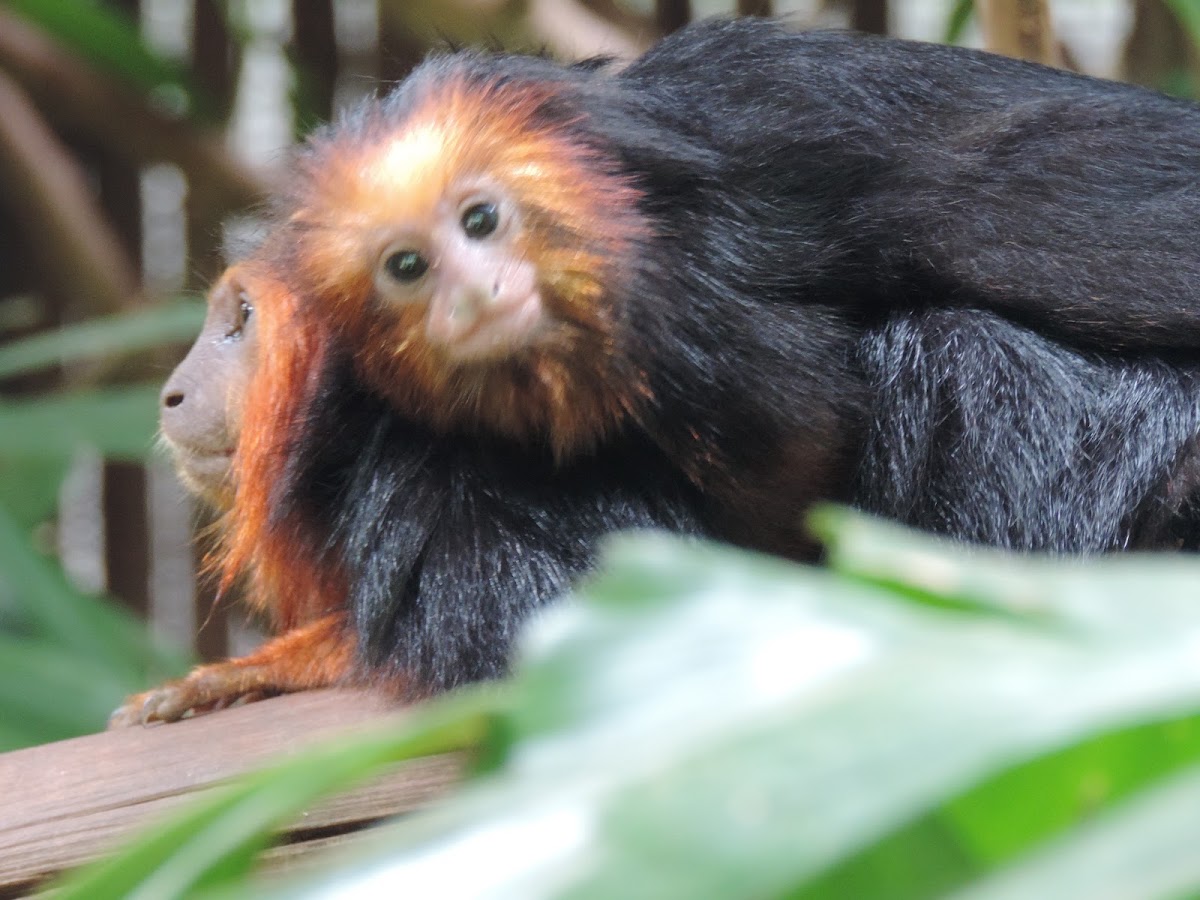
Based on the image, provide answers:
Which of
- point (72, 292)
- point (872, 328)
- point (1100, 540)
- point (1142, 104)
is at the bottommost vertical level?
point (1100, 540)

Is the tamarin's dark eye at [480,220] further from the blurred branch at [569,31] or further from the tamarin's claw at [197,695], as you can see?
the blurred branch at [569,31]

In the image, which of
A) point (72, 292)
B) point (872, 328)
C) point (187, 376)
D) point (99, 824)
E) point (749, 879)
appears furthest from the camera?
point (72, 292)

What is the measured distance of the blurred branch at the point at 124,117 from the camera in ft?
12.0

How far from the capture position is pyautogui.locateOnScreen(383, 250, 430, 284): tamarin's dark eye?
1.78 meters

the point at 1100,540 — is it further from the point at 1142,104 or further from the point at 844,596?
the point at 844,596

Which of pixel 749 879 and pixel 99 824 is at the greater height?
pixel 99 824

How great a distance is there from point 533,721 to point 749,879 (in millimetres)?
85

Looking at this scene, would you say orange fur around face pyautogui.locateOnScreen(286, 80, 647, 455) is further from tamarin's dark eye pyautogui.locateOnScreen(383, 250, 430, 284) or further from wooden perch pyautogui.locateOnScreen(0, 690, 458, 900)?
wooden perch pyautogui.locateOnScreen(0, 690, 458, 900)

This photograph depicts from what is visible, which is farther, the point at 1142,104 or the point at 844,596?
the point at 1142,104

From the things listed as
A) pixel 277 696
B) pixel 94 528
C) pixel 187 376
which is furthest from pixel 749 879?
pixel 94 528

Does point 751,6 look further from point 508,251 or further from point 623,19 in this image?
point 508,251

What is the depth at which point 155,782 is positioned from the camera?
5.50 ft

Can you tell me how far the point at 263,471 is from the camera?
76.6 inches

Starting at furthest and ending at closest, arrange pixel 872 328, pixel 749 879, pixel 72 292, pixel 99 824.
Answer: pixel 72 292 → pixel 872 328 → pixel 99 824 → pixel 749 879
